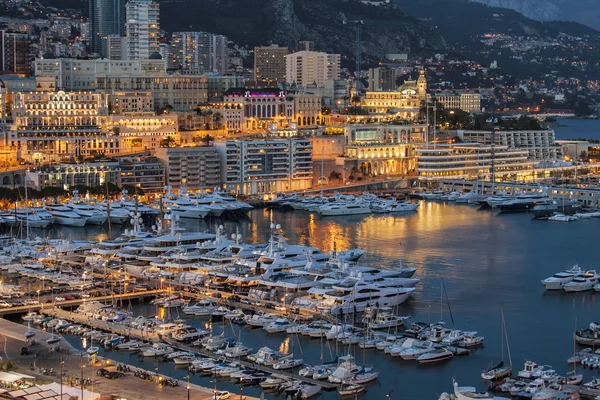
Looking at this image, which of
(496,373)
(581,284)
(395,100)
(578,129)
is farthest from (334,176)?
(578,129)

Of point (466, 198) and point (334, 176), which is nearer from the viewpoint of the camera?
point (466, 198)

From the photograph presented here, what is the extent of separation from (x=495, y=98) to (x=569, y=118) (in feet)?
35.0

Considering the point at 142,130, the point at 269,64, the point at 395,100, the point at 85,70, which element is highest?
the point at 269,64

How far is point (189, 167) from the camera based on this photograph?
1716 inches

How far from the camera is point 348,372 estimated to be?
1847cm

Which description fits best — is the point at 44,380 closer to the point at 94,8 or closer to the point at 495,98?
the point at 94,8

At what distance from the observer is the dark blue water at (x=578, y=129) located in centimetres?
7891

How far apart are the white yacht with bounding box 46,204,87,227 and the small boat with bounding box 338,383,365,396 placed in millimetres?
20132

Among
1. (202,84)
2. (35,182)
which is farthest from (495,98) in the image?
(35,182)

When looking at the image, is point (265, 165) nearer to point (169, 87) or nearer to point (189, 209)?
point (189, 209)

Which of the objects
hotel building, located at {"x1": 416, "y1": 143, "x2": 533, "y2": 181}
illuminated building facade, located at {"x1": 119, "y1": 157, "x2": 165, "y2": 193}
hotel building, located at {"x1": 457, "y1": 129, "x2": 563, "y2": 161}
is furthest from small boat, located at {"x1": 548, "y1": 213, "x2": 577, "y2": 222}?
hotel building, located at {"x1": 457, "y1": 129, "x2": 563, "y2": 161}

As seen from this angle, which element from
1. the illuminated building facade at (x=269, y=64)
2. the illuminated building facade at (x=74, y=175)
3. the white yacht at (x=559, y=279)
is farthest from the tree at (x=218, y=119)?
the white yacht at (x=559, y=279)

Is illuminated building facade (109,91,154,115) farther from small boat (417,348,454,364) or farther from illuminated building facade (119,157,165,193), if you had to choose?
small boat (417,348,454,364)

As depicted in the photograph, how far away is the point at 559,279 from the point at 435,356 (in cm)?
677
